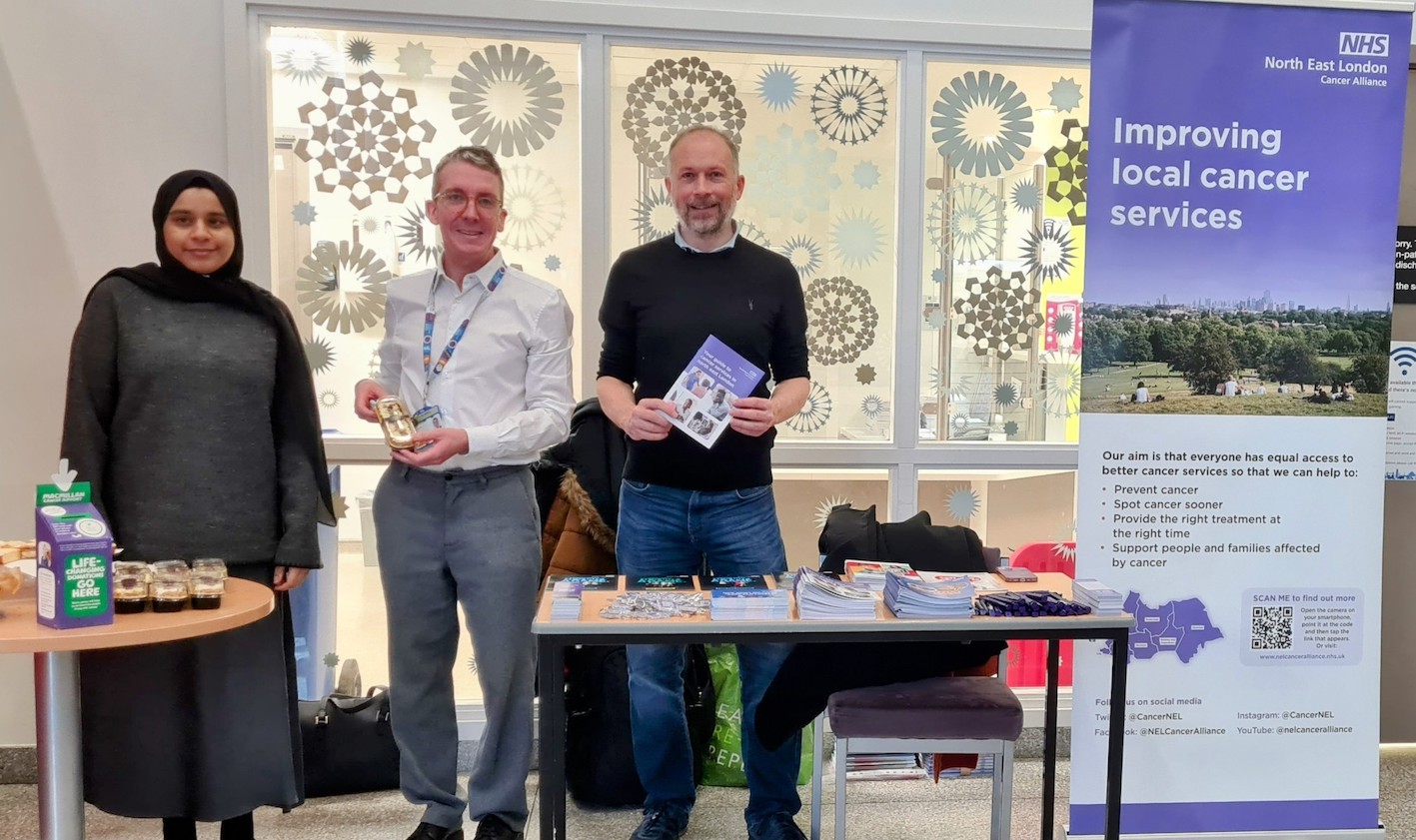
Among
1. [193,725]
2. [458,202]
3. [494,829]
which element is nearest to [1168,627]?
[494,829]

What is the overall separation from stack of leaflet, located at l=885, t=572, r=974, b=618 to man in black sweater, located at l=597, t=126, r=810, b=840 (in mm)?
495

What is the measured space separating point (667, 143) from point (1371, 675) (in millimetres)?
2596

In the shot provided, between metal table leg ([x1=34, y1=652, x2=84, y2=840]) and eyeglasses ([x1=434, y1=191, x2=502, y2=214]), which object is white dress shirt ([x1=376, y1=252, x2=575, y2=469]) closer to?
eyeglasses ([x1=434, y1=191, x2=502, y2=214])

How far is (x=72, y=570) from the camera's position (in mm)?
1583

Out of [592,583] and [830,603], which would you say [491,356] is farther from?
[830,603]

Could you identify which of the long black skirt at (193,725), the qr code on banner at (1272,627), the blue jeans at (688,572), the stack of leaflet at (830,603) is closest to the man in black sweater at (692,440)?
the blue jeans at (688,572)

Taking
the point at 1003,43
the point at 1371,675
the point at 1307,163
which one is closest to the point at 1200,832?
the point at 1371,675

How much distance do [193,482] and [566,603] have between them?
0.84 m

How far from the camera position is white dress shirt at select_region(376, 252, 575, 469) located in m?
2.30

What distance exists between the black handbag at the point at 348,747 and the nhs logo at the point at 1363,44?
10.7 feet

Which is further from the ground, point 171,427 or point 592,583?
point 171,427

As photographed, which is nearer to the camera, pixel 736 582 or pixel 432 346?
pixel 736 582

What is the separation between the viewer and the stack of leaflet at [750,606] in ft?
6.53

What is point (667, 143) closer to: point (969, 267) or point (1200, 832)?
point (969, 267)
